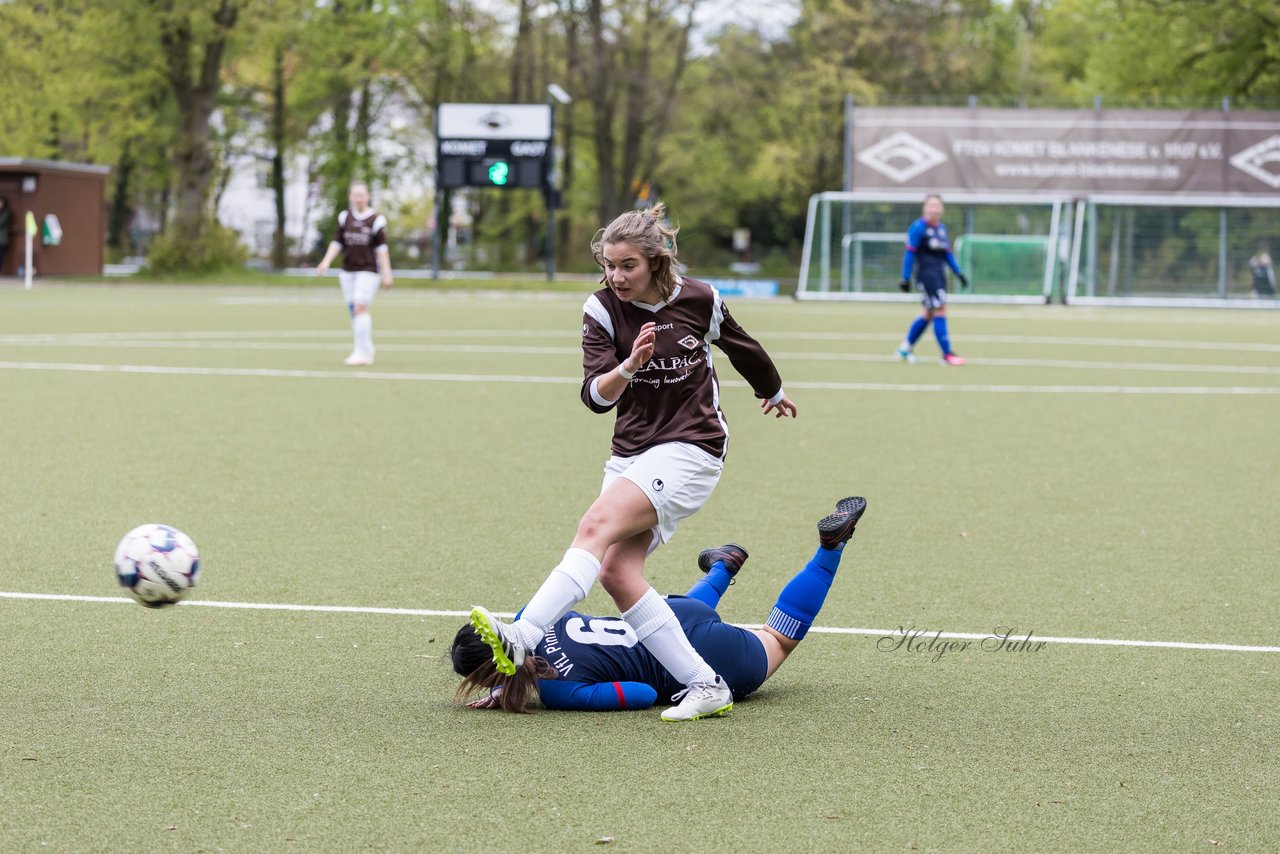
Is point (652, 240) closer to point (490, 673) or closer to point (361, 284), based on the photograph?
point (490, 673)

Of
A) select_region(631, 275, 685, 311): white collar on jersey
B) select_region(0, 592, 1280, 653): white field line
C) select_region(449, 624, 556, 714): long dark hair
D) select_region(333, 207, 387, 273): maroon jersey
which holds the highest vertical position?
select_region(333, 207, 387, 273): maroon jersey

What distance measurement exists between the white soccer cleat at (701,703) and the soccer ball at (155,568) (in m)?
1.62

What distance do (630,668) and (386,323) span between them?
21.7 m

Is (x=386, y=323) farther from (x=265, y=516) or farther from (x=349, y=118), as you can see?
(x=349, y=118)

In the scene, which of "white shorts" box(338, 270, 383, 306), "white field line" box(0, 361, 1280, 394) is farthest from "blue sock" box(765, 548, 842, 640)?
"white shorts" box(338, 270, 383, 306)

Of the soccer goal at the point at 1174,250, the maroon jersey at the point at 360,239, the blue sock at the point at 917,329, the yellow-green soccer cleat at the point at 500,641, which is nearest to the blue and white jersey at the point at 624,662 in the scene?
the yellow-green soccer cleat at the point at 500,641

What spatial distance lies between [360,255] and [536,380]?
2517mm

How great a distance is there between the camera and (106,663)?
5555 millimetres

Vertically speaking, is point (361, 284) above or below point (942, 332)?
above

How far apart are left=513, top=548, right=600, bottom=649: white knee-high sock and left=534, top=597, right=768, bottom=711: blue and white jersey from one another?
1.03ft

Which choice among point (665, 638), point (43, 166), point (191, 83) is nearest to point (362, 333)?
point (665, 638)

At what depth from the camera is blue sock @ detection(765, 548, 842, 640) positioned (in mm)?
5348

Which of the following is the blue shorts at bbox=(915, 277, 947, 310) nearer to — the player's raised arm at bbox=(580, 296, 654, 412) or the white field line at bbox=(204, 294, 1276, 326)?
the white field line at bbox=(204, 294, 1276, 326)

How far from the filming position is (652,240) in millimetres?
4879
